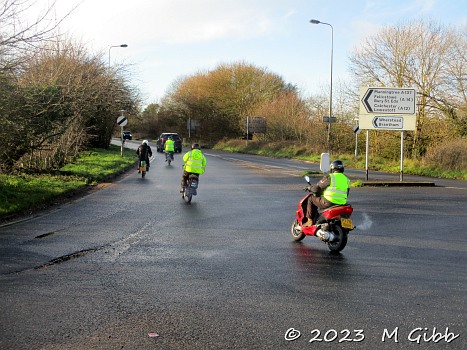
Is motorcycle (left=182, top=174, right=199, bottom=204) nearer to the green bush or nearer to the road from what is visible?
the road

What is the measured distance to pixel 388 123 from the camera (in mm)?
21797

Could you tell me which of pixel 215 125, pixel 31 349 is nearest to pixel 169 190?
pixel 31 349

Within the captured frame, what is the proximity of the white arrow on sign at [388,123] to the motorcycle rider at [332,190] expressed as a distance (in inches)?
522

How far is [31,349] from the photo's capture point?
4434mm

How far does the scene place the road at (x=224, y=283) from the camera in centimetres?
482

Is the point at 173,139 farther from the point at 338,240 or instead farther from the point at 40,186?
the point at 338,240

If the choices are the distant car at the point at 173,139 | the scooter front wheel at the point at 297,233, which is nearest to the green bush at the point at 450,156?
the scooter front wheel at the point at 297,233

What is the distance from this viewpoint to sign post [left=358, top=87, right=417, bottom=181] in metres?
21.6

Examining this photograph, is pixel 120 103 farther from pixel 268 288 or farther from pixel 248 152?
pixel 268 288

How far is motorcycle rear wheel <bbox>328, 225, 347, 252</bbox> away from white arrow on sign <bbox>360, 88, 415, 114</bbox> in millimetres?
13943

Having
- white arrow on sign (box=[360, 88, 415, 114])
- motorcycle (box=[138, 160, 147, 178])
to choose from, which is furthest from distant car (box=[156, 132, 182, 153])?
white arrow on sign (box=[360, 88, 415, 114])

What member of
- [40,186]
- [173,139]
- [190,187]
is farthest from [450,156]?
[173,139]

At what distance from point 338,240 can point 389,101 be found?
566 inches

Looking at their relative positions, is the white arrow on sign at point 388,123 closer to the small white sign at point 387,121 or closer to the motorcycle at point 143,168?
the small white sign at point 387,121
